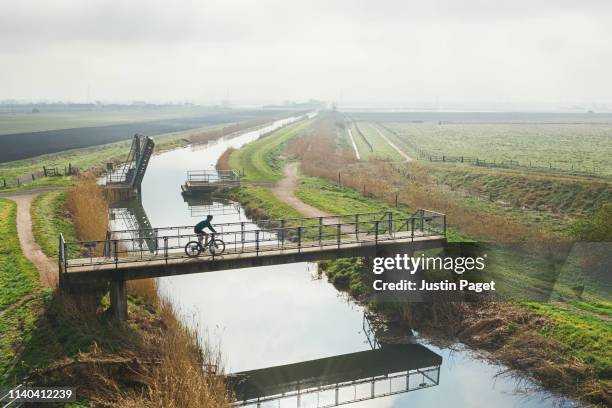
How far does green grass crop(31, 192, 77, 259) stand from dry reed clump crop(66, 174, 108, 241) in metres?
0.61

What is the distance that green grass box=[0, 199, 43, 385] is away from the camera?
20.8 meters

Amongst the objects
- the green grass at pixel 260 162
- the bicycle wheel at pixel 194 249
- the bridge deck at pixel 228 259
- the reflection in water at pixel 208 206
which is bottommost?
the reflection in water at pixel 208 206

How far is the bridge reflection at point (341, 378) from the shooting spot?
23.3m

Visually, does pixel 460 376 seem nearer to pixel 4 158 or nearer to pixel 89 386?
pixel 89 386

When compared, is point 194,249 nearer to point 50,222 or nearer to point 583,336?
point 583,336

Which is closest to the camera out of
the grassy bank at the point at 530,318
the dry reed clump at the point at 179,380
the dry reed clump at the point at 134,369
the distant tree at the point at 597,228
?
the dry reed clump at the point at 179,380

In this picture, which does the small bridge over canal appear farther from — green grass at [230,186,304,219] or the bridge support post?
green grass at [230,186,304,219]

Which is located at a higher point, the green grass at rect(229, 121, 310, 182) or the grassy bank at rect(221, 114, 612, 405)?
the green grass at rect(229, 121, 310, 182)

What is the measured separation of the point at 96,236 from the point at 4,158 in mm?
72691

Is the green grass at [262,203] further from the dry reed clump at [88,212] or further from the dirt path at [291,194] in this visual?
the dry reed clump at [88,212]

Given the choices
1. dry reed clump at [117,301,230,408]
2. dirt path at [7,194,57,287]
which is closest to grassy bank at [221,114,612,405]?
dry reed clump at [117,301,230,408]

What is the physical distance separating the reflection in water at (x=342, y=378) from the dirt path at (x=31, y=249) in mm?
10208

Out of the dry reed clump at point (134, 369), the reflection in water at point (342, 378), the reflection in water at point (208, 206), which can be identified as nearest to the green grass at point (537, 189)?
the reflection in water at point (208, 206)

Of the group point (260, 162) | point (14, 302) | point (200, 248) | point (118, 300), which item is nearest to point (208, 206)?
point (260, 162)
